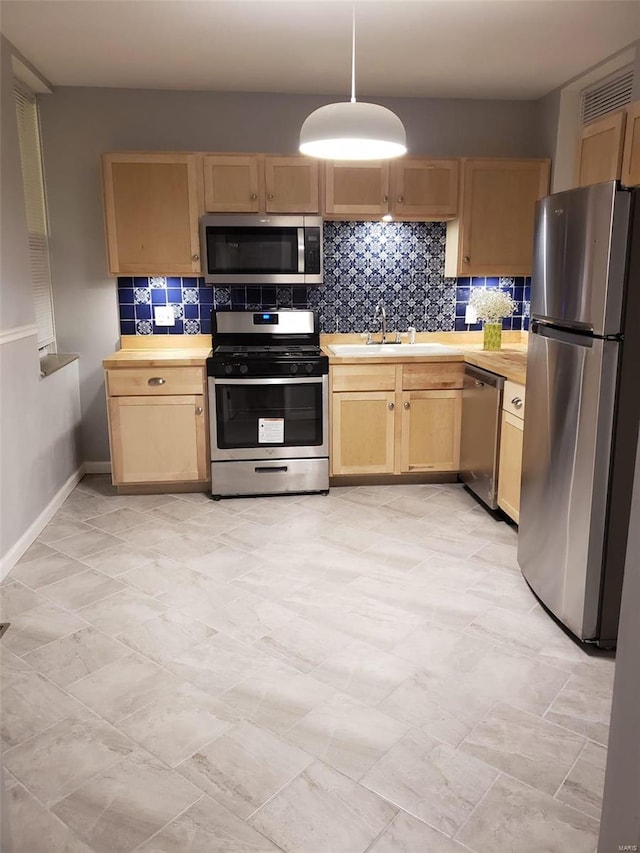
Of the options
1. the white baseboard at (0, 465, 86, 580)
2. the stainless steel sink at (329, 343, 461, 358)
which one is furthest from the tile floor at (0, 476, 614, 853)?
the stainless steel sink at (329, 343, 461, 358)

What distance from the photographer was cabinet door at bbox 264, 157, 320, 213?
4141 mm

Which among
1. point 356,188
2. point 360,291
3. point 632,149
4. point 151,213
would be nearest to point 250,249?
point 151,213

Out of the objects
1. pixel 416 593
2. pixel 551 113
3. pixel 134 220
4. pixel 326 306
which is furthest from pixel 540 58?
pixel 416 593

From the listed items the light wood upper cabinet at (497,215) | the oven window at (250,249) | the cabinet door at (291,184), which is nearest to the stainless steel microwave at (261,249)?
the oven window at (250,249)

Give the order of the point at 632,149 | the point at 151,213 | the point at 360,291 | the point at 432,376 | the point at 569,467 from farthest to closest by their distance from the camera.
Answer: the point at 360,291 → the point at 432,376 → the point at 151,213 → the point at 632,149 → the point at 569,467

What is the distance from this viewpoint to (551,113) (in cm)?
431

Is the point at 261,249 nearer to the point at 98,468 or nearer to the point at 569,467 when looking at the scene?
the point at 98,468

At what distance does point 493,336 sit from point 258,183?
→ 1764 millimetres

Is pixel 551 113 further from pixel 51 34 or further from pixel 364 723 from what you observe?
pixel 364 723

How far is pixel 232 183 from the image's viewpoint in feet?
13.6

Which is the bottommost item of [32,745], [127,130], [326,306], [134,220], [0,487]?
[32,745]

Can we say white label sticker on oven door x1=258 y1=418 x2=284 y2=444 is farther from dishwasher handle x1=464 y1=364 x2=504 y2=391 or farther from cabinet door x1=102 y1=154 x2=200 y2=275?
dishwasher handle x1=464 y1=364 x2=504 y2=391

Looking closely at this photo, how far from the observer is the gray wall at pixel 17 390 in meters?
3.16

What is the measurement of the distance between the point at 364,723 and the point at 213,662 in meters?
0.62
